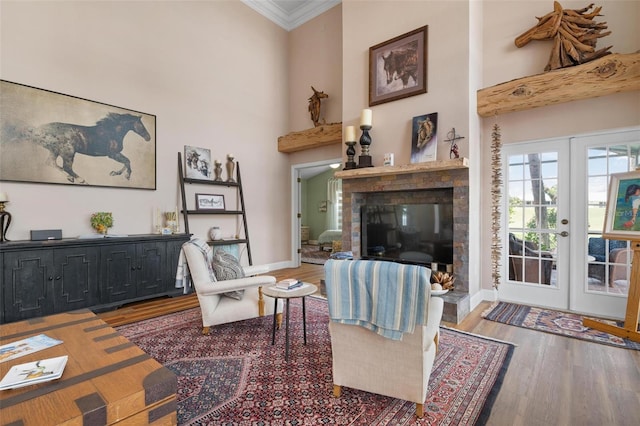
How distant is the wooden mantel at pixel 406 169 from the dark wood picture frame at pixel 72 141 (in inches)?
114

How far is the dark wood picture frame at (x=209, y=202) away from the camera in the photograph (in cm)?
500

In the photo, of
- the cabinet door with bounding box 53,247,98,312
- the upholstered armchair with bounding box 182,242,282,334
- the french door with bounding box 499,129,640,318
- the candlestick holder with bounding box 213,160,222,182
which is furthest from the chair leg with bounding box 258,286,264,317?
the french door with bounding box 499,129,640,318

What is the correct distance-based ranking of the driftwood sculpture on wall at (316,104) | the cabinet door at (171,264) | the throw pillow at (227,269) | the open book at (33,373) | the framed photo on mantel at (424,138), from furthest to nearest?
the driftwood sculpture on wall at (316,104) → the cabinet door at (171,264) → the framed photo on mantel at (424,138) → the throw pillow at (227,269) → the open book at (33,373)

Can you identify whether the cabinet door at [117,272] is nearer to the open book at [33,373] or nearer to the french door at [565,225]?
the open book at [33,373]

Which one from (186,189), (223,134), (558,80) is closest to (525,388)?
(558,80)

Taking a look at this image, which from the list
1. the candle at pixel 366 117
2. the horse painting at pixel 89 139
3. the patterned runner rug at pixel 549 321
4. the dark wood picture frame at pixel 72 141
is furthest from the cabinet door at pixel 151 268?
the patterned runner rug at pixel 549 321

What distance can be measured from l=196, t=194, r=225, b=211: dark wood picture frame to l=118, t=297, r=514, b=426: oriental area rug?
7.58 ft

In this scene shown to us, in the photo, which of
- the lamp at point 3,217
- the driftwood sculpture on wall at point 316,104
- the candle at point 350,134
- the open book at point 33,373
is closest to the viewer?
the open book at point 33,373

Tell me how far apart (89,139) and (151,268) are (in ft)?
6.04

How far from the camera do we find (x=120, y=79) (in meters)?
4.16

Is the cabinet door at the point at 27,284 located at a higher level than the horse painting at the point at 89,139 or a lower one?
lower

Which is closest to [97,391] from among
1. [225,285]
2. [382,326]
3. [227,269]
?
[382,326]

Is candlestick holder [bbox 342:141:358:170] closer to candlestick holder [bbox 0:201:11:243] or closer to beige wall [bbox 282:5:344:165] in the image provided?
beige wall [bbox 282:5:344:165]

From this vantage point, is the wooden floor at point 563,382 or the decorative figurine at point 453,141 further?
the decorative figurine at point 453,141
